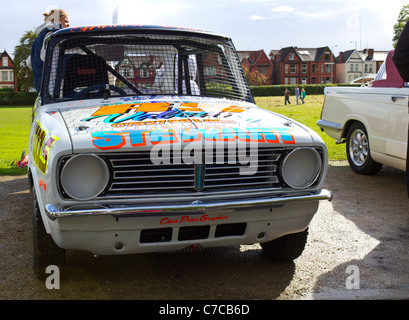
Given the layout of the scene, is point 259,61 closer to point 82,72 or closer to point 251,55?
point 251,55

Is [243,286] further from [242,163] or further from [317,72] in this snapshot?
[317,72]

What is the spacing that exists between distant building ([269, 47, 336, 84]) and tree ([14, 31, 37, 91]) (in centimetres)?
4169

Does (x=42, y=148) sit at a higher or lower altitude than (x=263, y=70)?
lower

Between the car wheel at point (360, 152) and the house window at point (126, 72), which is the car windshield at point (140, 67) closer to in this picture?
the house window at point (126, 72)

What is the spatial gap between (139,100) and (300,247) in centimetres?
171

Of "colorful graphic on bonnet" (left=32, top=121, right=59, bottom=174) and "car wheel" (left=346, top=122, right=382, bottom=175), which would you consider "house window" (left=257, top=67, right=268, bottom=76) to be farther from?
"colorful graphic on bonnet" (left=32, top=121, right=59, bottom=174)

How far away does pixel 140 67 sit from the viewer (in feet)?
14.0

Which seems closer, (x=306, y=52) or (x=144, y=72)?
(x=144, y=72)

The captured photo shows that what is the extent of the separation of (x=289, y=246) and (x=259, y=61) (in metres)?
84.8

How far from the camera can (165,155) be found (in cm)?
296

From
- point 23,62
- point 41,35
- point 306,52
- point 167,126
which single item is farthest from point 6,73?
point 167,126

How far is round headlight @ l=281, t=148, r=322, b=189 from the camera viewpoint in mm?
3270

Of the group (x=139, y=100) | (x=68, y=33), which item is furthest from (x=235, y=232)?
(x=68, y=33)

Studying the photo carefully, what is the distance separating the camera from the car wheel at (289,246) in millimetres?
3697
